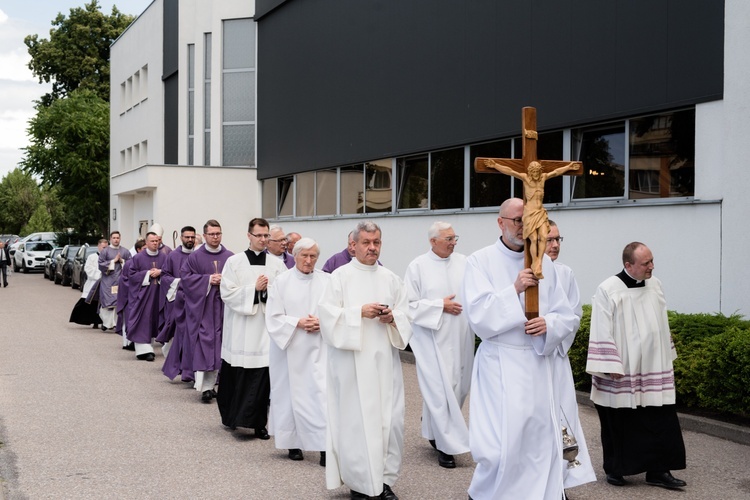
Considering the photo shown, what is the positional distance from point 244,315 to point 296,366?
4.94ft

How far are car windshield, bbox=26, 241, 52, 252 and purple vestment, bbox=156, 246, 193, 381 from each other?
1506 inches

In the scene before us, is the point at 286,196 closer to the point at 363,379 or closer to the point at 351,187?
the point at 351,187

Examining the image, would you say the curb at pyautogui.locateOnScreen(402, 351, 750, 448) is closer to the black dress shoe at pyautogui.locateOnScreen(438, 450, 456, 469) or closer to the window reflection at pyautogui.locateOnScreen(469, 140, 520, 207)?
the black dress shoe at pyautogui.locateOnScreen(438, 450, 456, 469)

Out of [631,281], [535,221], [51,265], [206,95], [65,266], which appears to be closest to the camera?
[535,221]

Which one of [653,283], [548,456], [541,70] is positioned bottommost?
[548,456]

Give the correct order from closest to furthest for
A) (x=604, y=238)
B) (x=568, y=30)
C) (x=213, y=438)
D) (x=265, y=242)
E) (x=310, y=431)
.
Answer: (x=310, y=431) → (x=213, y=438) → (x=265, y=242) → (x=604, y=238) → (x=568, y=30)

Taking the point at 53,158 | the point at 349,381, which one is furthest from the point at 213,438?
the point at 53,158

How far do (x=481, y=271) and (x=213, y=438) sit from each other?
403cm

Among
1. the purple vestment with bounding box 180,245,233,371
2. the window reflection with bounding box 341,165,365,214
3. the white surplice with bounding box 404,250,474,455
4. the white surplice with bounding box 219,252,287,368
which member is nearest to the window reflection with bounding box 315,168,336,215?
the window reflection with bounding box 341,165,365,214

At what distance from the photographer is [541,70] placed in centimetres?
1397

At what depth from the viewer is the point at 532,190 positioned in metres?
5.85

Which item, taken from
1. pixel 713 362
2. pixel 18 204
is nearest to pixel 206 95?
pixel 713 362

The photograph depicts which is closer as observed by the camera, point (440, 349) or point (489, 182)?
point (440, 349)

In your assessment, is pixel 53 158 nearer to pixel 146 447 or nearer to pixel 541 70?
pixel 541 70
